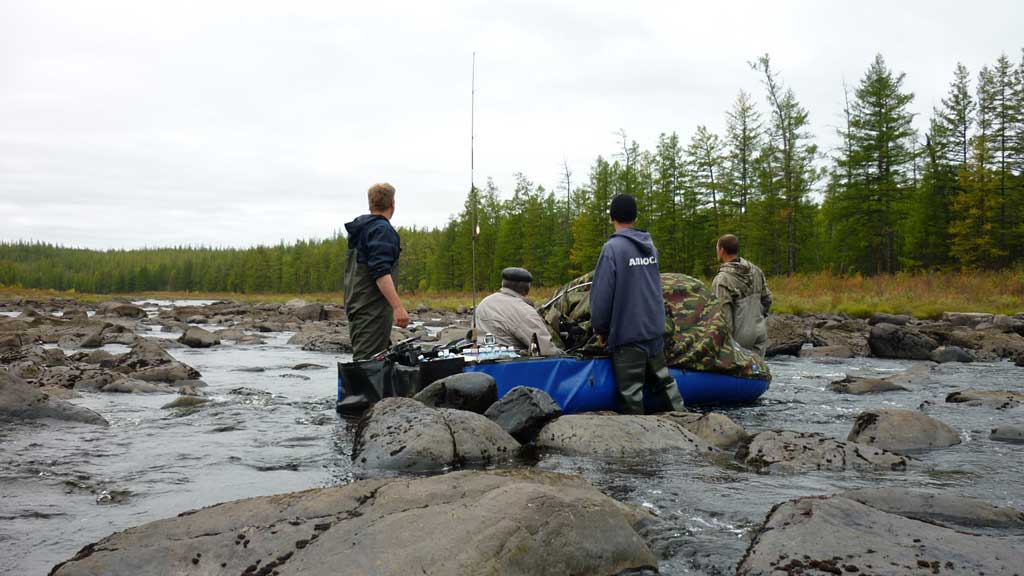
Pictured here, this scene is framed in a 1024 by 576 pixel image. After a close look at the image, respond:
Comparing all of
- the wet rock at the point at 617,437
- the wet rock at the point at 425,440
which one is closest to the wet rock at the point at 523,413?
the wet rock at the point at 617,437

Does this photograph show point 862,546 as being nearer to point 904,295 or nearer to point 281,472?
point 281,472

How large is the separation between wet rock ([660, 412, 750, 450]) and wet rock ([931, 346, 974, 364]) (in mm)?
9422

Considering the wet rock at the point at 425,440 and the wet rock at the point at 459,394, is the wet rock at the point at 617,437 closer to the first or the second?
the wet rock at the point at 425,440

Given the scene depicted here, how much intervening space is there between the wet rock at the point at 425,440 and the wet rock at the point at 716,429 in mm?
1730

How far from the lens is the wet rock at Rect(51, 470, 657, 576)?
9.47 feet

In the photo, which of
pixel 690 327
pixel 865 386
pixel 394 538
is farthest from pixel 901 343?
pixel 394 538

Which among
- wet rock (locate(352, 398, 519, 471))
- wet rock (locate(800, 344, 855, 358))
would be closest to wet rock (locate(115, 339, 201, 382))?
wet rock (locate(352, 398, 519, 471))

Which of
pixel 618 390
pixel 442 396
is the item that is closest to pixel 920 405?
pixel 618 390

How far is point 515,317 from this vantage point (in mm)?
7859

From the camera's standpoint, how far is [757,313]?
9742mm

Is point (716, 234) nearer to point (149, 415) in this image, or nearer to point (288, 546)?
point (149, 415)

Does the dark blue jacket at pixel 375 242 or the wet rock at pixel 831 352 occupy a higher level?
the dark blue jacket at pixel 375 242

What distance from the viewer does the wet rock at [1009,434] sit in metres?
6.36

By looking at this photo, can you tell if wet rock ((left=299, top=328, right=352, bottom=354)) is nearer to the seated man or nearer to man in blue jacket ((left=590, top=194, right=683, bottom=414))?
the seated man
